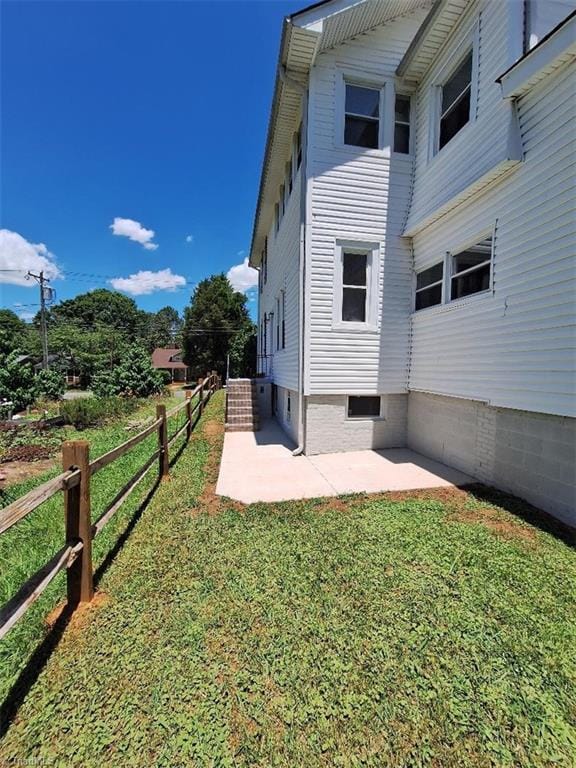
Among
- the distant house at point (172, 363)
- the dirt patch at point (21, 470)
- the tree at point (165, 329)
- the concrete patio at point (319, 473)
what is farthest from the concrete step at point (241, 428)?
the tree at point (165, 329)

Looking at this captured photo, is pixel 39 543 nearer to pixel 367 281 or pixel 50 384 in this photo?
pixel 367 281

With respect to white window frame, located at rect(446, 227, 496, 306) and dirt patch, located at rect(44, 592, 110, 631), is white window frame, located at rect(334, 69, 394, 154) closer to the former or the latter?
white window frame, located at rect(446, 227, 496, 306)

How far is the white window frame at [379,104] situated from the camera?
21.2 feet

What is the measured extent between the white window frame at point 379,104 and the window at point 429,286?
8.45 ft

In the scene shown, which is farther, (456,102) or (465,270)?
(456,102)

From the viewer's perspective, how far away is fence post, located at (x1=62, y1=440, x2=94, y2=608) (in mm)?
2543

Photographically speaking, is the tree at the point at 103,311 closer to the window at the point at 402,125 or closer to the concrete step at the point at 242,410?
the concrete step at the point at 242,410

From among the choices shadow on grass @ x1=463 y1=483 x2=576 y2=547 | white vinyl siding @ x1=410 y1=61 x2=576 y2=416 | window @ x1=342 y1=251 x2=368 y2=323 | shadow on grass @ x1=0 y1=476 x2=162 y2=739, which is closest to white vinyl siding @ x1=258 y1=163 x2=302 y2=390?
window @ x1=342 y1=251 x2=368 y2=323

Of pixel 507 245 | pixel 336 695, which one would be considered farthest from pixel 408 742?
pixel 507 245

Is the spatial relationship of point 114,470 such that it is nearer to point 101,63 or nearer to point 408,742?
point 408,742

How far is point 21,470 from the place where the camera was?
6809mm

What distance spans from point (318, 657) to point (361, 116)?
8489mm

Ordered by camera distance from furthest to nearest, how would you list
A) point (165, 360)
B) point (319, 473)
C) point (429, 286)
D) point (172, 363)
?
1. point (165, 360)
2. point (172, 363)
3. point (429, 286)
4. point (319, 473)

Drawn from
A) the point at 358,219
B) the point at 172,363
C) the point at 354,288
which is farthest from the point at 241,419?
the point at 172,363
